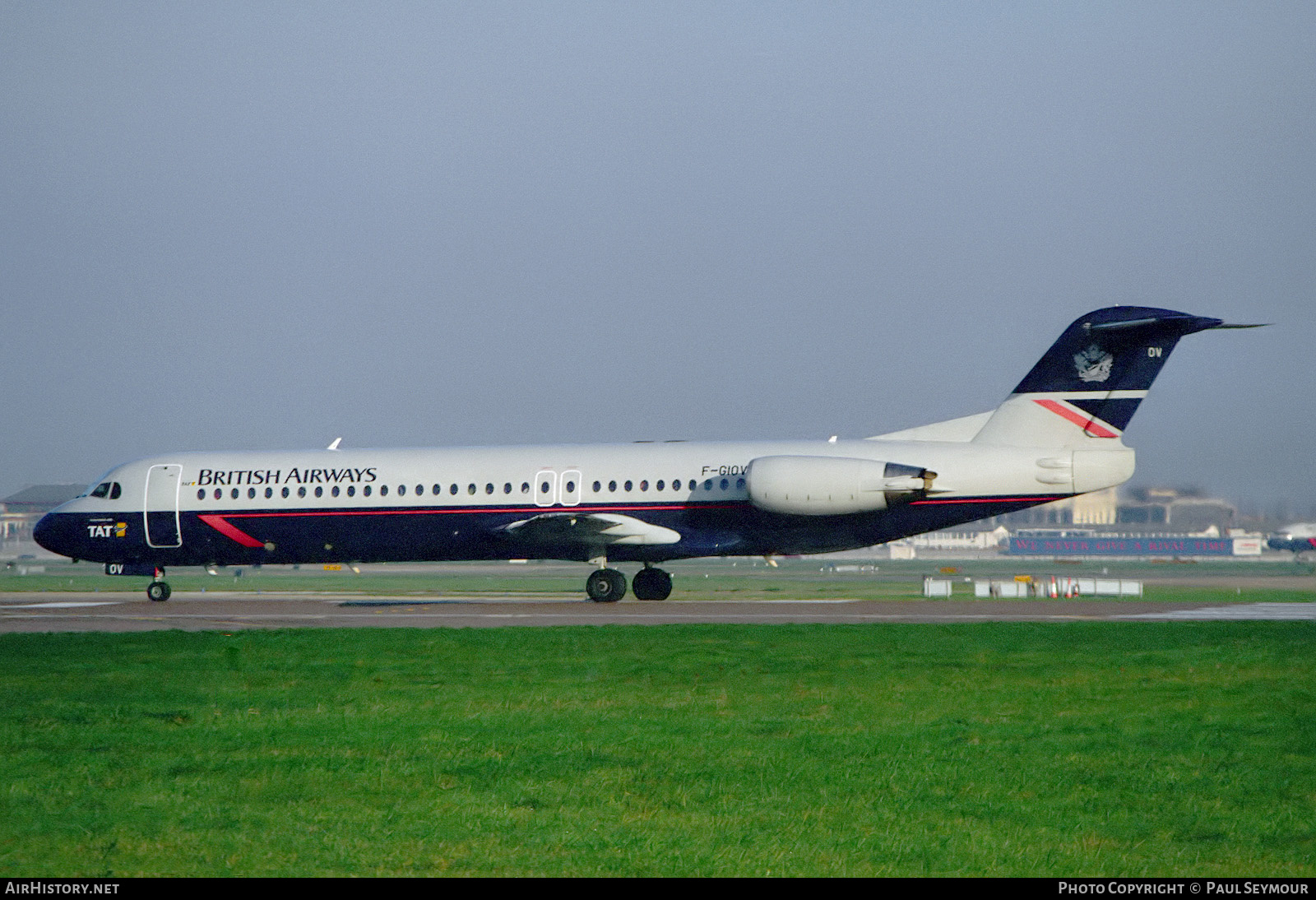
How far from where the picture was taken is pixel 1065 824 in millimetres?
8805

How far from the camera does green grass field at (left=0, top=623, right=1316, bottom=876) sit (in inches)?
321

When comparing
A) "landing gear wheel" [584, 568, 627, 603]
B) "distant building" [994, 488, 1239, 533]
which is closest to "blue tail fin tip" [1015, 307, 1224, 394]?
"landing gear wheel" [584, 568, 627, 603]

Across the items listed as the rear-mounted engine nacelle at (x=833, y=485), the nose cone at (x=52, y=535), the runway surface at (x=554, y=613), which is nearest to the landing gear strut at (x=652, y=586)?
the runway surface at (x=554, y=613)

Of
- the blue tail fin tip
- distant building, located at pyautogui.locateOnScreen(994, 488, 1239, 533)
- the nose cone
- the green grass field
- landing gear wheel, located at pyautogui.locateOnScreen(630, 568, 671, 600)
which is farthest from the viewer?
distant building, located at pyautogui.locateOnScreen(994, 488, 1239, 533)

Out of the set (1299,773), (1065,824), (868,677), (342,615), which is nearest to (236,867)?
(1065,824)

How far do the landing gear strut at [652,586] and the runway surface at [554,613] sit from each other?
146 cm

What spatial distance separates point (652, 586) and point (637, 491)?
296cm

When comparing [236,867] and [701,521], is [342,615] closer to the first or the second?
[701,521]

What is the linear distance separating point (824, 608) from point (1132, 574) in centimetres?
3995

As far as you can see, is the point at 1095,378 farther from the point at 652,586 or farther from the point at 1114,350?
the point at 652,586

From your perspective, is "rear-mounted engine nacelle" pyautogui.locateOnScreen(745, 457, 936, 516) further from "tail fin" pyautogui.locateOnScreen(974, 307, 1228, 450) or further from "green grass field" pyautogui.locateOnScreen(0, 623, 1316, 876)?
"green grass field" pyautogui.locateOnScreen(0, 623, 1316, 876)

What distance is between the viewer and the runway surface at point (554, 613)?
81.3 feet

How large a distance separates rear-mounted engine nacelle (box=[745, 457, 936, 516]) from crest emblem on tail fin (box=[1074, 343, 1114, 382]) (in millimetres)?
3816

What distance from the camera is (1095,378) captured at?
29.7 meters
